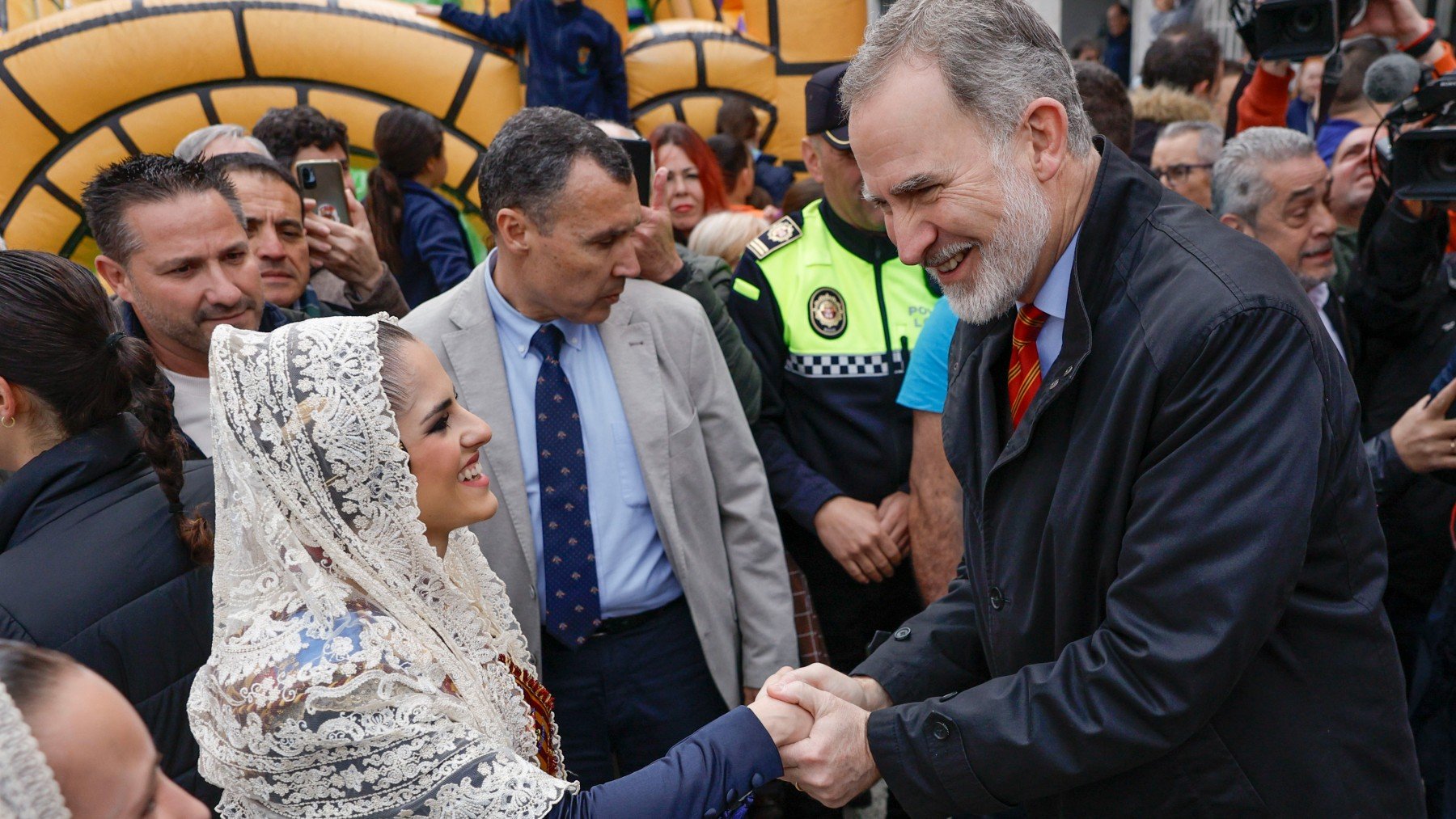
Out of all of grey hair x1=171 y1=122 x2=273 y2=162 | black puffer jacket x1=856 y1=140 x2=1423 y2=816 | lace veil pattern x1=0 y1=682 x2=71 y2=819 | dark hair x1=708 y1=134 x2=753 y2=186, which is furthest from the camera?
dark hair x1=708 y1=134 x2=753 y2=186

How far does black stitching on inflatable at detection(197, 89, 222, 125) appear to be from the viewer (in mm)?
Result: 6074

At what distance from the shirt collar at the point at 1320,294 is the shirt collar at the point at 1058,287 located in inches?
85.9

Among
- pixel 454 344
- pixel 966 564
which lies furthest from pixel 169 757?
pixel 966 564

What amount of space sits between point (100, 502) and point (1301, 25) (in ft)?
14.6

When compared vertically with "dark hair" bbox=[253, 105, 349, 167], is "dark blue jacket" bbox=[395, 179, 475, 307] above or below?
below

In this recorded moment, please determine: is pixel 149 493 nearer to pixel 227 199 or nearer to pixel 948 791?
pixel 227 199

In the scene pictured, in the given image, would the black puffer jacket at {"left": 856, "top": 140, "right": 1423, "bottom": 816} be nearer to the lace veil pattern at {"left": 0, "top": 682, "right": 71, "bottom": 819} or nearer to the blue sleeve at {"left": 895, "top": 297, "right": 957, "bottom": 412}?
the blue sleeve at {"left": 895, "top": 297, "right": 957, "bottom": 412}

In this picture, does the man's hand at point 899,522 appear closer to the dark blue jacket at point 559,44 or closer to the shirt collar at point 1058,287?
the shirt collar at point 1058,287

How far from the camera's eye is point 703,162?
16.5 ft

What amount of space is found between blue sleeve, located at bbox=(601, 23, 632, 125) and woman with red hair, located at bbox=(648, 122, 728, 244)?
164 cm

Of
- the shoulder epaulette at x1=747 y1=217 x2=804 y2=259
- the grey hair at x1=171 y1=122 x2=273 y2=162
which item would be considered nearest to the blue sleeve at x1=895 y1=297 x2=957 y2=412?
the shoulder epaulette at x1=747 y1=217 x2=804 y2=259

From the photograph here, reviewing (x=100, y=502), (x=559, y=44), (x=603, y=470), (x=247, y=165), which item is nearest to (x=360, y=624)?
(x=100, y=502)

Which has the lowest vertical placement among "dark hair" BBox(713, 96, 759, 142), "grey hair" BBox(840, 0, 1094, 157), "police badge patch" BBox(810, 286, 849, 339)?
"dark hair" BBox(713, 96, 759, 142)

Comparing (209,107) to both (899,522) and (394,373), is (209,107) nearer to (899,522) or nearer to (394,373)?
(899,522)
